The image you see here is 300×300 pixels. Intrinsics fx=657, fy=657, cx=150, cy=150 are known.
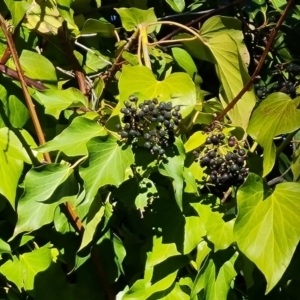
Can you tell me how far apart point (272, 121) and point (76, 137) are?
321 millimetres

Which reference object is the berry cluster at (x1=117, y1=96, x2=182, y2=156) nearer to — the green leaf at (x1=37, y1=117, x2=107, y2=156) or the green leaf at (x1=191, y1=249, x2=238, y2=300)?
the green leaf at (x1=37, y1=117, x2=107, y2=156)

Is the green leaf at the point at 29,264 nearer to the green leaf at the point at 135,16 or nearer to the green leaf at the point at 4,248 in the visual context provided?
the green leaf at the point at 4,248

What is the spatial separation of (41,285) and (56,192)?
11.2 inches

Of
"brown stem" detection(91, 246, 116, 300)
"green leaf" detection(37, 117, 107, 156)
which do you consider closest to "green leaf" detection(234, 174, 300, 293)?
"green leaf" detection(37, 117, 107, 156)

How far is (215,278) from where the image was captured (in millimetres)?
1147

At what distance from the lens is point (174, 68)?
146 centimetres

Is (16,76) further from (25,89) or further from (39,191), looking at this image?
(39,191)

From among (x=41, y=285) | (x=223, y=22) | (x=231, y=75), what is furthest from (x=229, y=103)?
(x=41, y=285)

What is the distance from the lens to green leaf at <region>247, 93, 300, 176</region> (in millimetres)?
1046

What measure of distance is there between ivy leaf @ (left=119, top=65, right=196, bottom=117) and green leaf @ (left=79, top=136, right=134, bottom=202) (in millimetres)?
106

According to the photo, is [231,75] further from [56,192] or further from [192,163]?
[56,192]

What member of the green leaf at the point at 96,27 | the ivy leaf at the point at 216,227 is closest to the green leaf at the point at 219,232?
the ivy leaf at the point at 216,227

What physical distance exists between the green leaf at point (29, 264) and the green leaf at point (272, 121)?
480 mm

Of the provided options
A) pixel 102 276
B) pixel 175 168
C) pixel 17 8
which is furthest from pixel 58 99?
pixel 102 276
